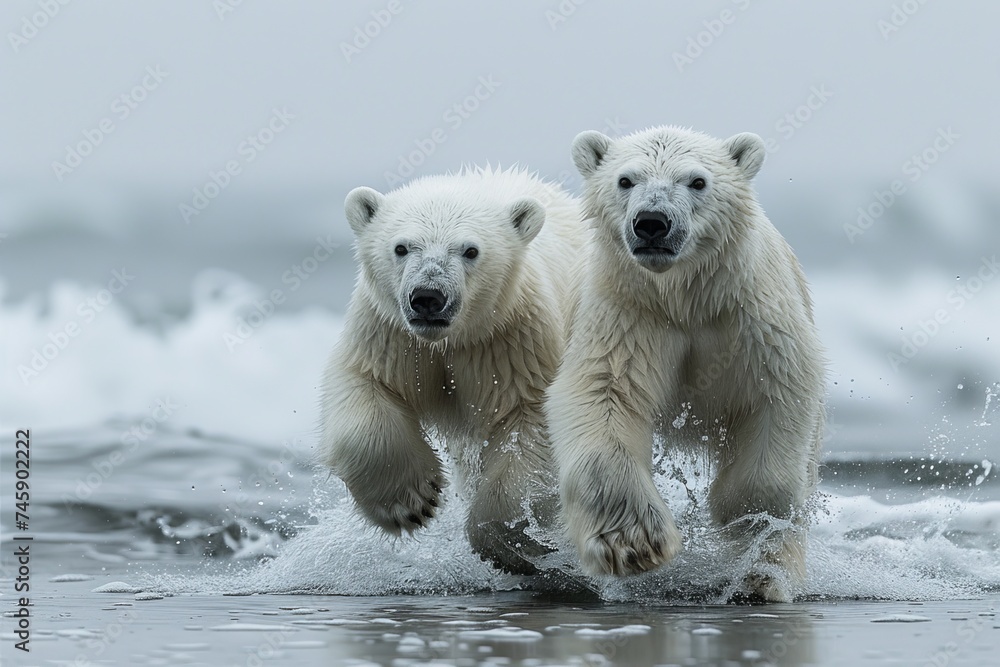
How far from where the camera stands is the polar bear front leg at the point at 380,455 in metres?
6.70

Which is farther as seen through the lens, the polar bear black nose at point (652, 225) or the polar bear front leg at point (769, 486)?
the polar bear front leg at point (769, 486)

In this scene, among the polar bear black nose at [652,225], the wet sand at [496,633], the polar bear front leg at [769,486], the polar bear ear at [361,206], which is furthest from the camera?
the polar bear ear at [361,206]

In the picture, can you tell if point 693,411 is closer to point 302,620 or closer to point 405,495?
point 405,495

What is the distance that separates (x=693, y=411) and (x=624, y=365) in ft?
1.78

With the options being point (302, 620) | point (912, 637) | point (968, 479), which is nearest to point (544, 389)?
point (302, 620)

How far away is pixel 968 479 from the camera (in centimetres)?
1202

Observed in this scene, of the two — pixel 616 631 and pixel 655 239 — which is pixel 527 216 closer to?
pixel 655 239

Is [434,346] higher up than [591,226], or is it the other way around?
[591,226]

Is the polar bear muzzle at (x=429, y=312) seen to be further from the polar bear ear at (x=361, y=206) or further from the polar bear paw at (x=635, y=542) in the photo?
the polar bear paw at (x=635, y=542)

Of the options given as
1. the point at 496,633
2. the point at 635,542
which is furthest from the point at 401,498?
the point at 496,633

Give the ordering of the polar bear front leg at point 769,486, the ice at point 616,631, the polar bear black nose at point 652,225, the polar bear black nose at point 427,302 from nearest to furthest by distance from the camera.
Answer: the ice at point 616,631 < the polar bear black nose at point 652,225 < the polar bear black nose at point 427,302 < the polar bear front leg at point 769,486

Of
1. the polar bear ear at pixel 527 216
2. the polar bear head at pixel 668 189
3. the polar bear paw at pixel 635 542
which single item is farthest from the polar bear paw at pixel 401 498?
the polar bear head at pixel 668 189

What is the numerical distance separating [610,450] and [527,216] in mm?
1399

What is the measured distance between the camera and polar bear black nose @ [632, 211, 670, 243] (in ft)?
19.2
